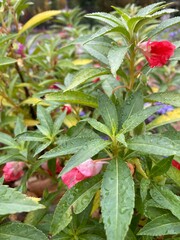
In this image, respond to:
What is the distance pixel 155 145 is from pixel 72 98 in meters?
0.28

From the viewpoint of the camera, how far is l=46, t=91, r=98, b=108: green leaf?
36.0 inches

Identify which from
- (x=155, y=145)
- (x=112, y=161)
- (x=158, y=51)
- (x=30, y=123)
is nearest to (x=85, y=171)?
(x=112, y=161)

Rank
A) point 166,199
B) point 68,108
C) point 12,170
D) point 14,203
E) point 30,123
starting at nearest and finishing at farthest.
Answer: point 14,203 → point 166,199 → point 12,170 → point 68,108 → point 30,123

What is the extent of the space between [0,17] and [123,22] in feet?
2.37

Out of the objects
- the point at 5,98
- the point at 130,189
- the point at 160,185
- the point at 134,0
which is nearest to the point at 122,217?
the point at 130,189

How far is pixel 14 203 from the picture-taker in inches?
26.5

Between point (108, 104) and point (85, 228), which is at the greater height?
point (108, 104)

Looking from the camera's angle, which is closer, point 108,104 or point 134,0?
point 108,104

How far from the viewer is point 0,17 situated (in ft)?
4.85

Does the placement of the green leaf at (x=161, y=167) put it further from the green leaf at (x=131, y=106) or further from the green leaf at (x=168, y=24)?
the green leaf at (x=168, y=24)

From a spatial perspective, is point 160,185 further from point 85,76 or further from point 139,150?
point 85,76

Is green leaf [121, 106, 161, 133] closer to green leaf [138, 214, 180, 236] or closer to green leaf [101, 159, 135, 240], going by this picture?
green leaf [101, 159, 135, 240]

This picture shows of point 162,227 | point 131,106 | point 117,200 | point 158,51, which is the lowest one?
point 162,227

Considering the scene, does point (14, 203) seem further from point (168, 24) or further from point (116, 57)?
point (168, 24)
